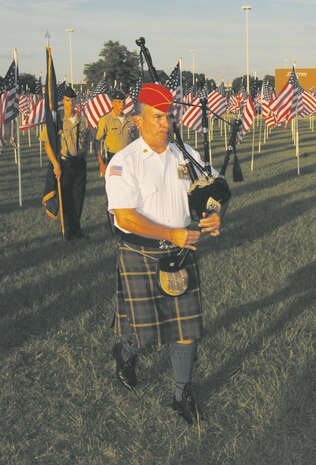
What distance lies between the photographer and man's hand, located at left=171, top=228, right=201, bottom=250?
3.38 meters

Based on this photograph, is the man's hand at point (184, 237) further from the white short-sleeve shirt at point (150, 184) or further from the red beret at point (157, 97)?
the red beret at point (157, 97)

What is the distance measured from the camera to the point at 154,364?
4730 mm

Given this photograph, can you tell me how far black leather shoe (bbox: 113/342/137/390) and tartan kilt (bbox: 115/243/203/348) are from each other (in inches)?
19.8

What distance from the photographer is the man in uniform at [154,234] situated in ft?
11.4

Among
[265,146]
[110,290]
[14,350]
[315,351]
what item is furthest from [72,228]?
[265,146]

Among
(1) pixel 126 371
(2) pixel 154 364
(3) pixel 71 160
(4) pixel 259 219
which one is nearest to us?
(1) pixel 126 371

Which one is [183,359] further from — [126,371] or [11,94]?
[11,94]

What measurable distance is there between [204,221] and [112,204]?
20.9 inches

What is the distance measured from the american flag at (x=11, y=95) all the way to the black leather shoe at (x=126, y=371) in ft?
29.2

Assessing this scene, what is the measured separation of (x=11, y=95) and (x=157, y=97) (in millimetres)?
9596

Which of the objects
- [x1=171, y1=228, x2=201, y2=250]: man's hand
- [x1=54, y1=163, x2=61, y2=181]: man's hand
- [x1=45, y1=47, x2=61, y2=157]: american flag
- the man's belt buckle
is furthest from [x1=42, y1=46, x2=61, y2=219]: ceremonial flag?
[x1=171, y1=228, x2=201, y2=250]: man's hand

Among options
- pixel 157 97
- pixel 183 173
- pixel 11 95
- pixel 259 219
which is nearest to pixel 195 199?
pixel 183 173

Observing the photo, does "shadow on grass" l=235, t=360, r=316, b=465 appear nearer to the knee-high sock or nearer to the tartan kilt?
the knee-high sock

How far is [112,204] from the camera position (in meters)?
3.50
